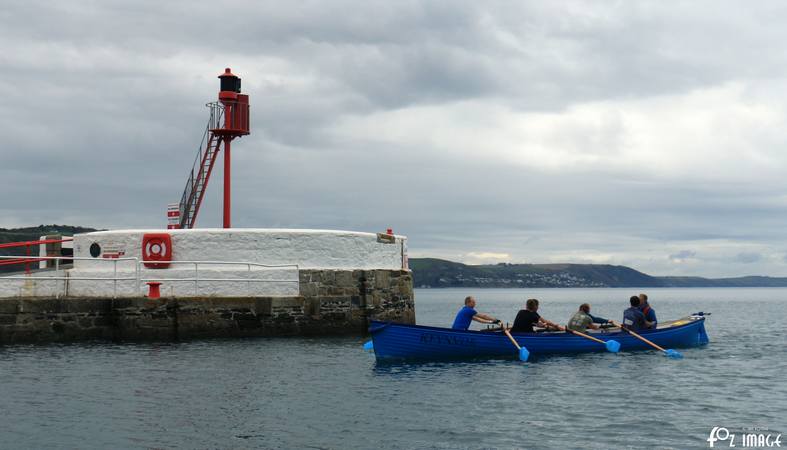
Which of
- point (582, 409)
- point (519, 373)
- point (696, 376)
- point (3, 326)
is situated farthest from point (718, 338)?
point (3, 326)

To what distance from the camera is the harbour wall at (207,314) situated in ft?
74.0

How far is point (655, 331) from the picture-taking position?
23.5 metres

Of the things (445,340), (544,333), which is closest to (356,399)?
(445,340)

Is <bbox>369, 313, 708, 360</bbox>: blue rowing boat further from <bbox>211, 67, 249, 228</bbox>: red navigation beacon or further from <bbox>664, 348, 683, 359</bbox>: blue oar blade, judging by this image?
<bbox>211, 67, 249, 228</bbox>: red navigation beacon

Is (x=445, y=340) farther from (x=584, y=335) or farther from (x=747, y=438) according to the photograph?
(x=747, y=438)

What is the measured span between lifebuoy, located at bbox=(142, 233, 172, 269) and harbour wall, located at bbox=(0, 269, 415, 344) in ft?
5.40

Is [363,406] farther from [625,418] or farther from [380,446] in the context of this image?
[625,418]

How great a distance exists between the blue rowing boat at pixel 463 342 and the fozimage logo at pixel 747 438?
8.01 meters

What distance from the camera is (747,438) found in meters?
12.4

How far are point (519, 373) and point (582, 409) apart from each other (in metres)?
4.16

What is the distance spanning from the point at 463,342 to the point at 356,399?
18.6 feet

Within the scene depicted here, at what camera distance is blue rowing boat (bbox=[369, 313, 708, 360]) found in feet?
64.5

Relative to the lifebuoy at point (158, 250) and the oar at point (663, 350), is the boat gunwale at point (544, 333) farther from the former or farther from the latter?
the lifebuoy at point (158, 250)

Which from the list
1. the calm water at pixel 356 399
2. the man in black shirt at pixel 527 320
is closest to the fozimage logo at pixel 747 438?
the calm water at pixel 356 399
